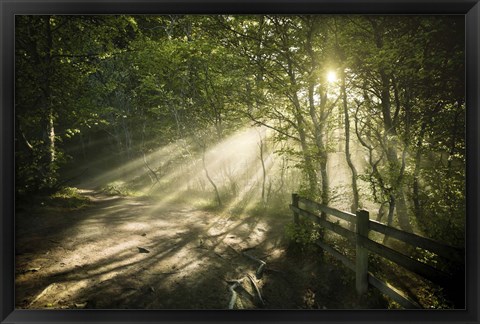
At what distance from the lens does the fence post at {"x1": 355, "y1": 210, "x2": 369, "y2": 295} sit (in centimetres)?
339

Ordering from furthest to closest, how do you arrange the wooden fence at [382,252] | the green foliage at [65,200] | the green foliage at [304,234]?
1. the green foliage at [65,200]
2. the green foliage at [304,234]
3. the wooden fence at [382,252]

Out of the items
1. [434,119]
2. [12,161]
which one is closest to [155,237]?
[12,161]

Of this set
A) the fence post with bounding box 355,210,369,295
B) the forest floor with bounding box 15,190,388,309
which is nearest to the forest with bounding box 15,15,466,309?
the forest floor with bounding box 15,190,388,309

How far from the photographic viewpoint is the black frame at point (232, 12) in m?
2.74

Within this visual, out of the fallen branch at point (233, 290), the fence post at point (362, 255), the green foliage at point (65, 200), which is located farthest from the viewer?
the green foliage at point (65, 200)

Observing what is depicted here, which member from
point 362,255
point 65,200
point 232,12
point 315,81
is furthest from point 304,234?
point 65,200

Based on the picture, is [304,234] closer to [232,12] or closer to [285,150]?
[285,150]

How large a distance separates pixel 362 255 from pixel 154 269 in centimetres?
325

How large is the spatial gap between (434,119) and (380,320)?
3674 mm

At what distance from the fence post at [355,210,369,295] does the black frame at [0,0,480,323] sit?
68 cm

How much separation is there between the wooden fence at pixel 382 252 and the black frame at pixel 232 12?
34cm

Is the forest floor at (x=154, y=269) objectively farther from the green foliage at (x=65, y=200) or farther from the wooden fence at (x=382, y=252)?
the wooden fence at (x=382, y=252)

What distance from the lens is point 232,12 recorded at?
2.80m

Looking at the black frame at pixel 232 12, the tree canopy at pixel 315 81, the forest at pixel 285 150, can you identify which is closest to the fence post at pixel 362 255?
the forest at pixel 285 150
